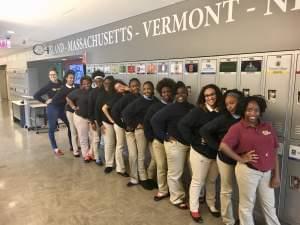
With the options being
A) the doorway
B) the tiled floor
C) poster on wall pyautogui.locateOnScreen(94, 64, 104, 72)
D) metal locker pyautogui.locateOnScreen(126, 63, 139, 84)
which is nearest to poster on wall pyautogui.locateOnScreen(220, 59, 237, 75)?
the tiled floor

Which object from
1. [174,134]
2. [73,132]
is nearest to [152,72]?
[174,134]

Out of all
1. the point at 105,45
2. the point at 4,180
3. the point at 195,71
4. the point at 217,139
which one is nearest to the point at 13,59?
the point at 105,45

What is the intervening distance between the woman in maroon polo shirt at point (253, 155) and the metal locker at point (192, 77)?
3.70ft

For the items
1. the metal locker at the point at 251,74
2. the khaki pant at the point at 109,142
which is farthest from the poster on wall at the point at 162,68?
the metal locker at the point at 251,74

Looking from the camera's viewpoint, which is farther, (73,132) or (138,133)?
(73,132)

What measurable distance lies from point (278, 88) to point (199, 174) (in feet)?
3.81

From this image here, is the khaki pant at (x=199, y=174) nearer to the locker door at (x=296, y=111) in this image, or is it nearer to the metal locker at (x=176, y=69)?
the locker door at (x=296, y=111)

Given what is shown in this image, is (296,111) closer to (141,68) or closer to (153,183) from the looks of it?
(153,183)

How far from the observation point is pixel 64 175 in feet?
13.2

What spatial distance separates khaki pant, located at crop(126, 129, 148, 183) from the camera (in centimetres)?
358

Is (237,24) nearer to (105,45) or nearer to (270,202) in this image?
(270,202)

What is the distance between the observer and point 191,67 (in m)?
3.38

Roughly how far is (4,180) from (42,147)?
5.68 feet

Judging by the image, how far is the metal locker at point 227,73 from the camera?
9.38 ft
